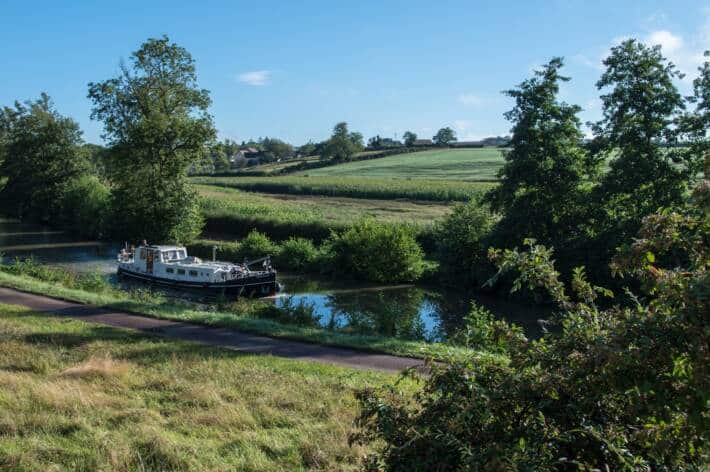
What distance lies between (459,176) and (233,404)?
84.2 m

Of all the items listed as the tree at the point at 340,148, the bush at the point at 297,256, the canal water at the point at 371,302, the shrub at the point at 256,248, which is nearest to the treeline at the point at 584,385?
the canal water at the point at 371,302

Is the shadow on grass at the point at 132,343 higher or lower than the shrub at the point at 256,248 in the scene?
higher

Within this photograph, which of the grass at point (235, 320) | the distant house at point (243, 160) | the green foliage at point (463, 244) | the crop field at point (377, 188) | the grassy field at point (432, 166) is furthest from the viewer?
the distant house at point (243, 160)

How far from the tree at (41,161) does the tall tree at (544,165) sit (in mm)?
48775

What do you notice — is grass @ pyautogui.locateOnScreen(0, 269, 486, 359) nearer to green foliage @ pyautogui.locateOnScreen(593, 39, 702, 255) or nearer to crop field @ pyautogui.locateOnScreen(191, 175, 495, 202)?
green foliage @ pyautogui.locateOnScreen(593, 39, 702, 255)

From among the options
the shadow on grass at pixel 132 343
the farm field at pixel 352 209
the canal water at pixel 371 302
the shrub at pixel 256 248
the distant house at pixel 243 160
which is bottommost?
the canal water at pixel 371 302

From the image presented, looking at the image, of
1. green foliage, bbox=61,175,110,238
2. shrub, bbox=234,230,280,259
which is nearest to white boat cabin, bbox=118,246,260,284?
shrub, bbox=234,230,280,259

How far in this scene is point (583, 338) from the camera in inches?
174

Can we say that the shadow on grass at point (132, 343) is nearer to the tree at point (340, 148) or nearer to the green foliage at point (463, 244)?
the green foliage at point (463, 244)

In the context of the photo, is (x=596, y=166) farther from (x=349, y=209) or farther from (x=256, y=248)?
(x=349, y=209)

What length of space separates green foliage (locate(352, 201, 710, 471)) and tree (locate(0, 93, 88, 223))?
64975 mm

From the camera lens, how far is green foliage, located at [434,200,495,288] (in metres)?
34.9

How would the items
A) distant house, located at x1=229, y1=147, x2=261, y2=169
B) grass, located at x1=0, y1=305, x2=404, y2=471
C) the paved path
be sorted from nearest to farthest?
grass, located at x1=0, y1=305, x2=404, y2=471 → the paved path → distant house, located at x1=229, y1=147, x2=261, y2=169

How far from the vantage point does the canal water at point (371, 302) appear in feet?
72.9
